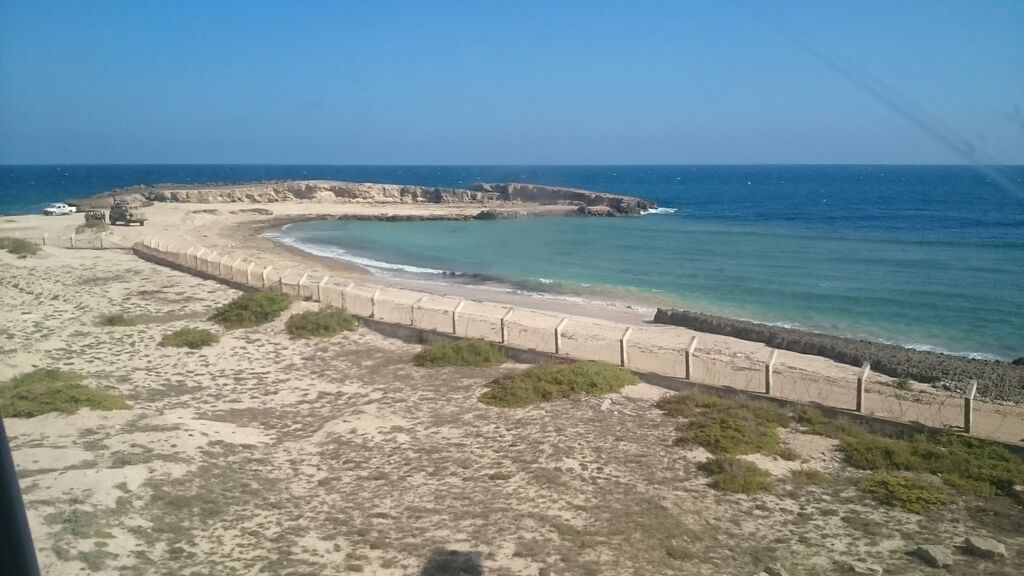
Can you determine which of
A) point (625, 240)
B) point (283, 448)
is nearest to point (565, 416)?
point (283, 448)

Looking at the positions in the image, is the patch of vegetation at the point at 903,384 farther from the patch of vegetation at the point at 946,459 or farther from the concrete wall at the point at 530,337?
the concrete wall at the point at 530,337

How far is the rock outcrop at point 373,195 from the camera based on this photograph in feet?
239

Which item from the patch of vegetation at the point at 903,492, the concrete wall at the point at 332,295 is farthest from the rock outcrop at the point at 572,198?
the patch of vegetation at the point at 903,492

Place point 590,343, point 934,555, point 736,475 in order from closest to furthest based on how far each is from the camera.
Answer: point 934,555 → point 736,475 → point 590,343

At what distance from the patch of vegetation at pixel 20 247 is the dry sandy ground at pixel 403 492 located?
56.9 feet

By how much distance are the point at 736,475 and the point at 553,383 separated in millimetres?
4717

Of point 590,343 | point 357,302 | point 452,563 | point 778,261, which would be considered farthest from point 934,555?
point 778,261

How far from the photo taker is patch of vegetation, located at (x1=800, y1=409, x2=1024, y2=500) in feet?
32.8

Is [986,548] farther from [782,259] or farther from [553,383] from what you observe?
[782,259]

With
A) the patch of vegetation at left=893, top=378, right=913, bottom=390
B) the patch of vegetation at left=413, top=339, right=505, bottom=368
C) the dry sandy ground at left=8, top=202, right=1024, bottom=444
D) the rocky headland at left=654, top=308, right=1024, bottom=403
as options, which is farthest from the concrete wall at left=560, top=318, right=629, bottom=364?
the patch of vegetation at left=893, top=378, right=913, bottom=390

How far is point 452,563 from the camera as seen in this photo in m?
7.98

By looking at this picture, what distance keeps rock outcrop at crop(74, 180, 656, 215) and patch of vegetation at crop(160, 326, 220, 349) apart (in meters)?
55.7

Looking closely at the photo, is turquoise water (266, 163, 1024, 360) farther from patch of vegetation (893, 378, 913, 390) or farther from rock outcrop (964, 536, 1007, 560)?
rock outcrop (964, 536, 1007, 560)

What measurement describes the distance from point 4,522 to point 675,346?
18150 mm
